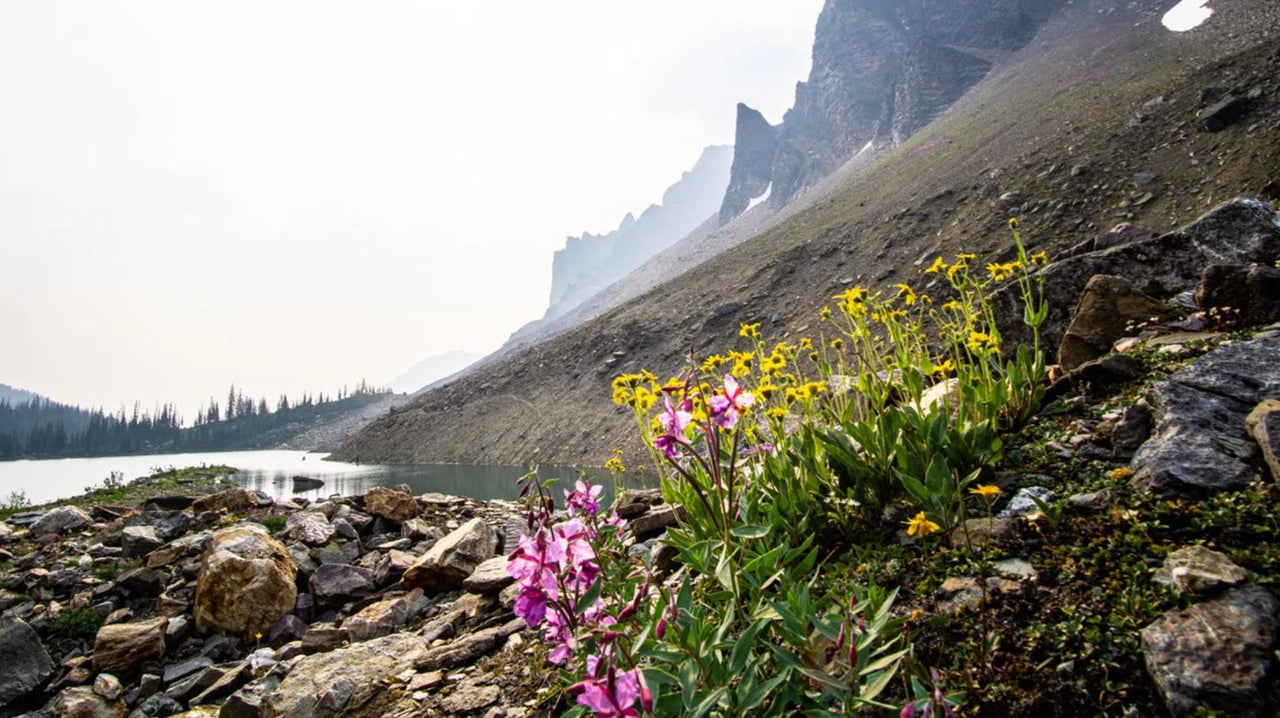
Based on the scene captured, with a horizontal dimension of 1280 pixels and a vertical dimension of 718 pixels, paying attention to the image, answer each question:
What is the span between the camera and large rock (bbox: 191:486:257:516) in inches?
355

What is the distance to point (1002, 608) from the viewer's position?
7.70 feet

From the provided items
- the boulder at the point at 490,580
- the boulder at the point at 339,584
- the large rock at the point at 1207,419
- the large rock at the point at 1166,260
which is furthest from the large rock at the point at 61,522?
the large rock at the point at 1166,260

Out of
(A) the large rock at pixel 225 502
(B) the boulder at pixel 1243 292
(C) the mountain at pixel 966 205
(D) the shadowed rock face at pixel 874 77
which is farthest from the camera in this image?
(D) the shadowed rock face at pixel 874 77

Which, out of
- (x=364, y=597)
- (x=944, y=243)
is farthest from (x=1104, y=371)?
(x=944, y=243)

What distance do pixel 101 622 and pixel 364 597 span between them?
2.73 m

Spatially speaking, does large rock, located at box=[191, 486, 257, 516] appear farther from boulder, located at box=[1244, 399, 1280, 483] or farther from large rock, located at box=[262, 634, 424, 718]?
boulder, located at box=[1244, 399, 1280, 483]

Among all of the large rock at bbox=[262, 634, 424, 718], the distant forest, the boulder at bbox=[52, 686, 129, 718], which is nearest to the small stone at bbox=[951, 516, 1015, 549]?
the large rock at bbox=[262, 634, 424, 718]

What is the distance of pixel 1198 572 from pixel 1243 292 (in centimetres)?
320

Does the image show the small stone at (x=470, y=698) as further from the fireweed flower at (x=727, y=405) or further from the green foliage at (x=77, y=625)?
the green foliage at (x=77, y=625)

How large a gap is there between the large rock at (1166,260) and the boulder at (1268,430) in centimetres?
277

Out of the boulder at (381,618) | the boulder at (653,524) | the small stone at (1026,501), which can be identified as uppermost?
the small stone at (1026,501)

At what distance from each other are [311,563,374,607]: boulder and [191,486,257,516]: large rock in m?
4.02

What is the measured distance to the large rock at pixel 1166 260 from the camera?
5.21 meters

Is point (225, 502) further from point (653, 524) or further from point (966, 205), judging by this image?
point (966, 205)
